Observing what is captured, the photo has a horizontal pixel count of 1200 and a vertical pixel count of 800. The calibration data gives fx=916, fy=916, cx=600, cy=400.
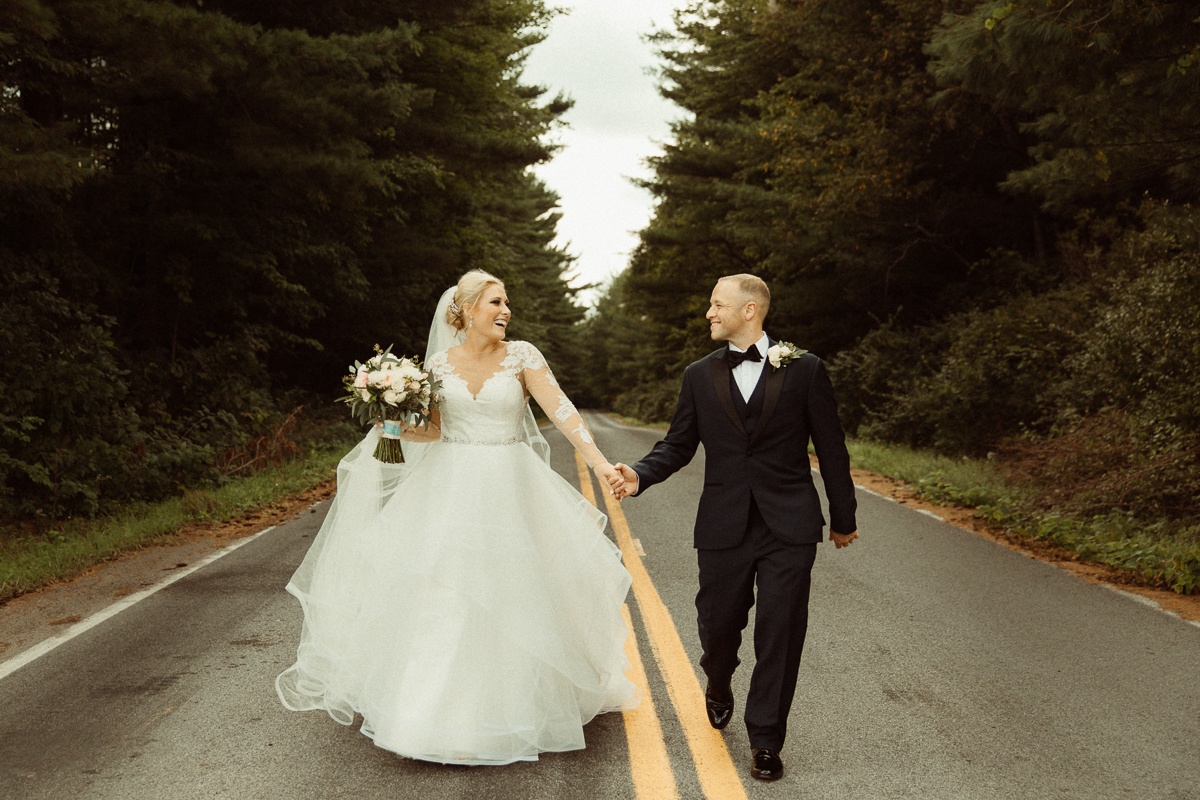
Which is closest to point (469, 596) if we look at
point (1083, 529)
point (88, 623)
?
point (88, 623)

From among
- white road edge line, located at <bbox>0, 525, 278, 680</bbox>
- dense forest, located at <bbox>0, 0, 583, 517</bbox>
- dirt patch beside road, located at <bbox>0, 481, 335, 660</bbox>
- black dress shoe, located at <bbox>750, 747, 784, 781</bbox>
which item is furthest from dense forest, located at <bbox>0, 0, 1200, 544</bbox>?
black dress shoe, located at <bbox>750, 747, 784, 781</bbox>

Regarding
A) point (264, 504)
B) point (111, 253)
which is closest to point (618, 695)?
point (264, 504)

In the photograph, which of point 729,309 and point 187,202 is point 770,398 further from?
point 187,202

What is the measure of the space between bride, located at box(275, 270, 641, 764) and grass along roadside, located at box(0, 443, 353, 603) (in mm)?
4079

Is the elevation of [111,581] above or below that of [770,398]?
below

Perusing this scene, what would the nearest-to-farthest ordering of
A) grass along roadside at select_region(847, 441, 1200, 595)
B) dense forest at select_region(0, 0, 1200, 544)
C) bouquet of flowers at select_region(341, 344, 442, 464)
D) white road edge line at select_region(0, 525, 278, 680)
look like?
bouquet of flowers at select_region(341, 344, 442, 464) → white road edge line at select_region(0, 525, 278, 680) → grass along roadside at select_region(847, 441, 1200, 595) → dense forest at select_region(0, 0, 1200, 544)

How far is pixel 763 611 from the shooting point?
12.9 feet

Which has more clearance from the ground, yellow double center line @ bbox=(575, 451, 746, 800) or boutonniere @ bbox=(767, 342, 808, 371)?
boutonniere @ bbox=(767, 342, 808, 371)

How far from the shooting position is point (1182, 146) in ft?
35.7

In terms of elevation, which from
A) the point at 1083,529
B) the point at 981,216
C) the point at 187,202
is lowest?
the point at 1083,529

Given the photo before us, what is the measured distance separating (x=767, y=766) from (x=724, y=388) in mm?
1593

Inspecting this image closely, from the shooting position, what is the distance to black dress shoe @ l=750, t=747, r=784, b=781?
12.4 ft

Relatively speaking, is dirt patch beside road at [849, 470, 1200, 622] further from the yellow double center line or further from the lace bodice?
the lace bodice

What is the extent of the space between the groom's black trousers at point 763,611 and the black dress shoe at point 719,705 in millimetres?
191
